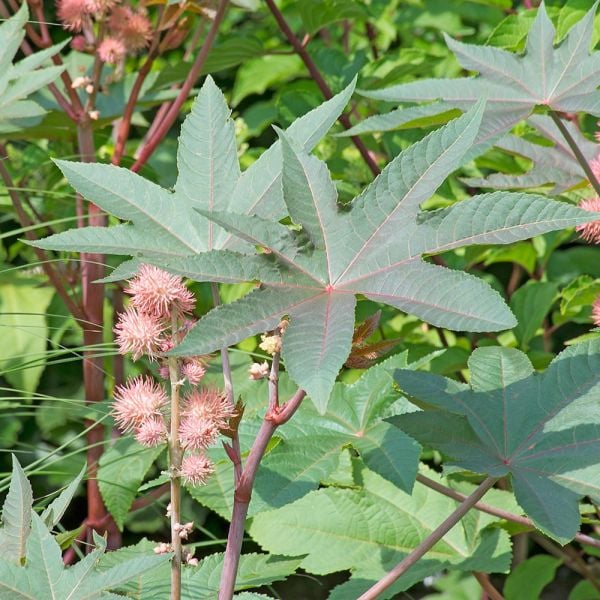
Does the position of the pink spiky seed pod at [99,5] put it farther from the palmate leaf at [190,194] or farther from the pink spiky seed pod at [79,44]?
the palmate leaf at [190,194]

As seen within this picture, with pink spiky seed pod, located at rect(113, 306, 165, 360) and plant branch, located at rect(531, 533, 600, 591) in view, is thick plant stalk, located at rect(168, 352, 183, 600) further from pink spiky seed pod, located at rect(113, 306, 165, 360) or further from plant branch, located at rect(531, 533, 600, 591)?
plant branch, located at rect(531, 533, 600, 591)

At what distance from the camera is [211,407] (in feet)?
2.57

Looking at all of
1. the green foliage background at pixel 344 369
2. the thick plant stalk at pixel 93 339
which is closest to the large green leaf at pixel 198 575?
the green foliage background at pixel 344 369

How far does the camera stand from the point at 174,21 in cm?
167

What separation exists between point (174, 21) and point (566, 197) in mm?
710

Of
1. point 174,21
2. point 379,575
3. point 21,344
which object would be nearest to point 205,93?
point 379,575

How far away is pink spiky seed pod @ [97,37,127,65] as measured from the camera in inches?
61.4

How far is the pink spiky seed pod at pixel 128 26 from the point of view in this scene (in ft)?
5.32

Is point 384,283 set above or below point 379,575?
above

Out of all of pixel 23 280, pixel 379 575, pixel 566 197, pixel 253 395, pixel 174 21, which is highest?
pixel 174 21

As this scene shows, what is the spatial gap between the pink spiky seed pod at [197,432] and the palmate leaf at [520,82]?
22.8 inches

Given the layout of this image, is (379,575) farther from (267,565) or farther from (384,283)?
(384,283)

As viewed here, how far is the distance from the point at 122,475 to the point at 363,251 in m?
0.72

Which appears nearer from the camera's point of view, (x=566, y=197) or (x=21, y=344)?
A: (x=566, y=197)
